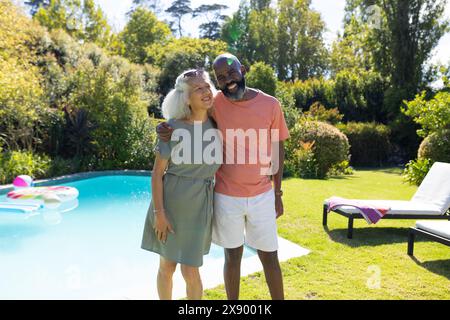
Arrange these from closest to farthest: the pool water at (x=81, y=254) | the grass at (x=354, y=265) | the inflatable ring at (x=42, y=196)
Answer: the grass at (x=354, y=265)
the pool water at (x=81, y=254)
the inflatable ring at (x=42, y=196)

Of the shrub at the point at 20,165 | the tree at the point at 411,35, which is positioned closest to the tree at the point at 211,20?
the tree at the point at 411,35

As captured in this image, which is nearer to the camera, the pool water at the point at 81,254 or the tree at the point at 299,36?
the pool water at the point at 81,254

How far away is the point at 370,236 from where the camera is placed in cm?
524

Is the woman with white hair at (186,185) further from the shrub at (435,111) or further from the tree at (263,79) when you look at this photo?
the tree at (263,79)

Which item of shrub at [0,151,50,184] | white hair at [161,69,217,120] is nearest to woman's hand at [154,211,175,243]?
white hair at [161,69,217,120]

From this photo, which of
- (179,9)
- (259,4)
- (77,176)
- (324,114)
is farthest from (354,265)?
(179,9)

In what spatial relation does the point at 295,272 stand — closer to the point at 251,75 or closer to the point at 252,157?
the point at 252,157

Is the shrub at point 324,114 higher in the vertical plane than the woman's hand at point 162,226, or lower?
higher

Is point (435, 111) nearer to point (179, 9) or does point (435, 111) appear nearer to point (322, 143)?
point (322, 143)

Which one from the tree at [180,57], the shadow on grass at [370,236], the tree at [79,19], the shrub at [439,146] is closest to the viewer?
the shadow on grass at [370,236]

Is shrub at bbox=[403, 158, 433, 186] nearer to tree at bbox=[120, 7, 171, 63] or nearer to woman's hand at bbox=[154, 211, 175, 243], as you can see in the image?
woman's hand at bbox=[154, 211, 175, 243]

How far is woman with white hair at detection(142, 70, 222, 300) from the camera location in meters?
2.53

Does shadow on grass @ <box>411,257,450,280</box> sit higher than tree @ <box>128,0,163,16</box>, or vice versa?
tree @ <box>128,0,163,16</box>

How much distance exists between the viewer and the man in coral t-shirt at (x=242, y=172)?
2.62m
